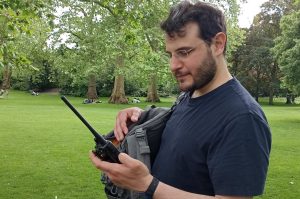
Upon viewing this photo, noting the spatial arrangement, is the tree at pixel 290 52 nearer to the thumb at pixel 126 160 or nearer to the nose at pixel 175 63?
the nose at pixel 175 63

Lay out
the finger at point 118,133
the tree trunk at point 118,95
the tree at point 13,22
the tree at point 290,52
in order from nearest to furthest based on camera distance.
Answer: the finger at point 118,133 < the tree at point 13,22 < the tree at point 290,52 < the tree trunk at point 118,95

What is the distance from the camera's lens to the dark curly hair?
2318mm

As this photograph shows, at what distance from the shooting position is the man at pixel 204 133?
203cm

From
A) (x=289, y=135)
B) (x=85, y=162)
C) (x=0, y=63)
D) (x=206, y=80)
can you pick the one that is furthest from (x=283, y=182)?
(x=289, y=135)

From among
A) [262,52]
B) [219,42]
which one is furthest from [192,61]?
[262,52]

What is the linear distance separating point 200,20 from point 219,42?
6.1 inches

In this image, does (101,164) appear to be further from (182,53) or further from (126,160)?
(182,53)

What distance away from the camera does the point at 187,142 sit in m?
2.30

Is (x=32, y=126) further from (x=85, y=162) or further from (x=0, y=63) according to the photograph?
(x=0, y=63)

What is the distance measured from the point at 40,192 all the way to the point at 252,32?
5287cm

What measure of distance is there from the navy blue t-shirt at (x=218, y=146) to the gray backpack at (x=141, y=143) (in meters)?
0.07

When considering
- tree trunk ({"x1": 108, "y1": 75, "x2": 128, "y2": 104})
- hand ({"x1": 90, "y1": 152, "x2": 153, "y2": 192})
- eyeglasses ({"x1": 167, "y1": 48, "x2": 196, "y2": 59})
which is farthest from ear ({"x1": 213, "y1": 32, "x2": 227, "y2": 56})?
tree trunk ({"x1": 108, "y1": 75, "x2": 128, "y2": 104})

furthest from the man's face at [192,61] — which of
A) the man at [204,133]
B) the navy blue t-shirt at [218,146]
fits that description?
the navy blue t-shirt at [218,146]

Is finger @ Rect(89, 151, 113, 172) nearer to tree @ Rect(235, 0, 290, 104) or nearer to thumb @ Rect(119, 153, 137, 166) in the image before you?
thumb @ Rect(119, 153, 137, 166)
